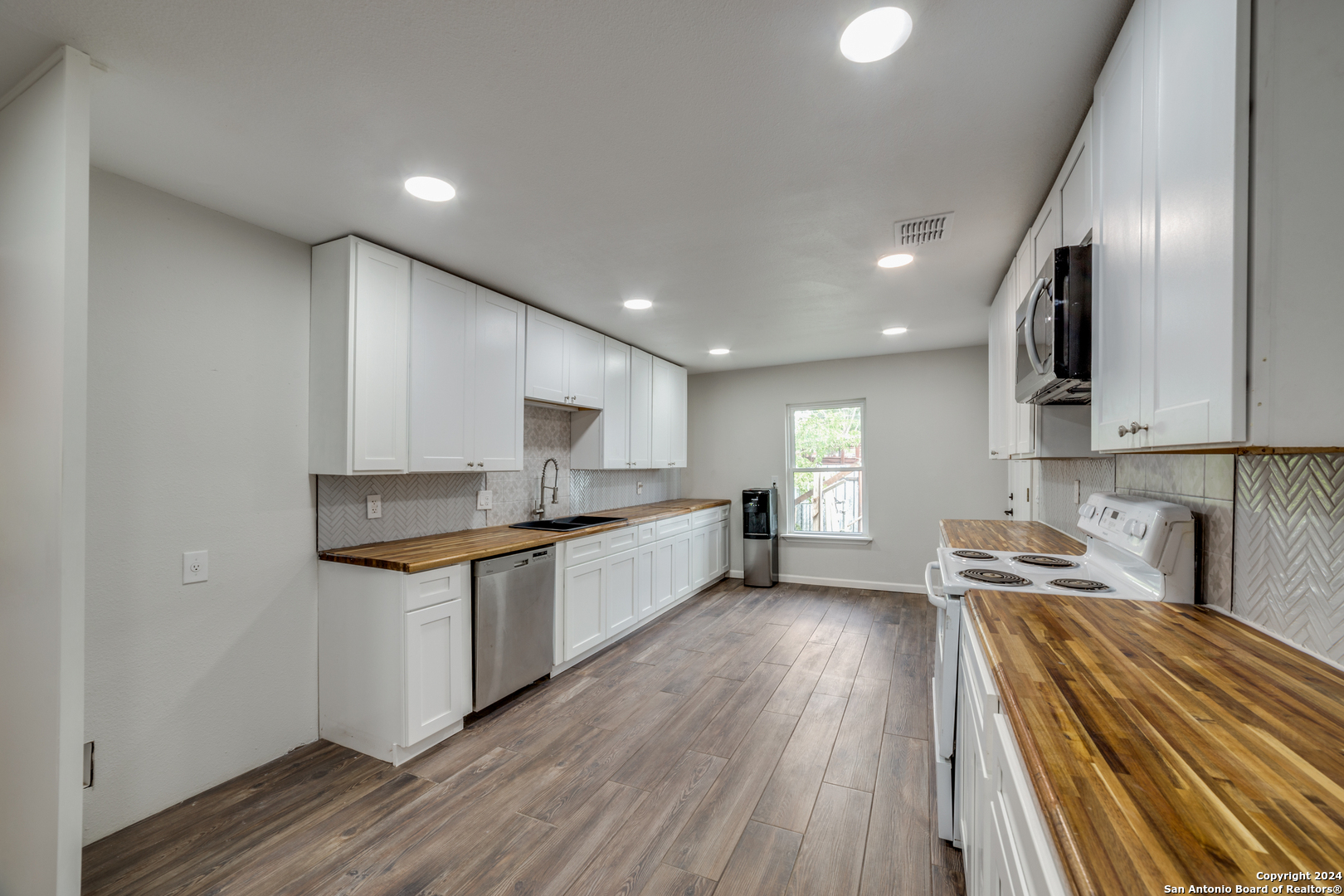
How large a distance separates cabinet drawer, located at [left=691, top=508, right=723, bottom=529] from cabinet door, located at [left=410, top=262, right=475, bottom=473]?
8.54 feet

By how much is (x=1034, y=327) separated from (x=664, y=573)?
3.39 meters

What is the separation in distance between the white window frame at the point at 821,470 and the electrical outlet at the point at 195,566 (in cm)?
470

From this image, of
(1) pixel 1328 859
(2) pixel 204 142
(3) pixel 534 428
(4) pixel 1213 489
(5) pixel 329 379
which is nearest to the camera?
(1) pixel 1328 859

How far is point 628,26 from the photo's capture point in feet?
4.31

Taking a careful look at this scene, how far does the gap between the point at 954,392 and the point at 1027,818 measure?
489 centimetres

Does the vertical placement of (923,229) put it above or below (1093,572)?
above

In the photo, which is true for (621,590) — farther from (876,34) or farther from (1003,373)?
(876,34)

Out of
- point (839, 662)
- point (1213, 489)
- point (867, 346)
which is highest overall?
point (867, 346)

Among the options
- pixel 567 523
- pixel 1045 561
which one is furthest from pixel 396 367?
pixel 1045 561

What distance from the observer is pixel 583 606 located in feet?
11.6

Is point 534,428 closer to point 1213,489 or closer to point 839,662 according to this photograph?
point 839,662

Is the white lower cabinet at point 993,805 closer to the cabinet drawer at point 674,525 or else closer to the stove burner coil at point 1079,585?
the stove burner coil at point 1079,585

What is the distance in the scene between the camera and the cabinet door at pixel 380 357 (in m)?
2.47

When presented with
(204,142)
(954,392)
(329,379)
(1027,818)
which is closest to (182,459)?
(329,379)
